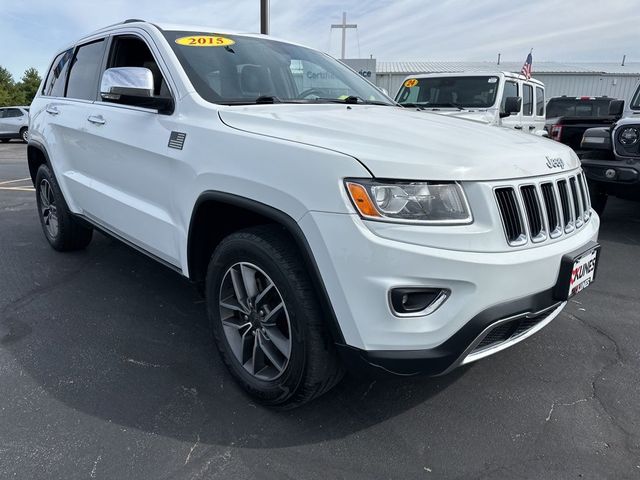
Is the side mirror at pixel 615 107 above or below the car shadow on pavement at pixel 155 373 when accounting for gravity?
above

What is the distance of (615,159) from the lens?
5500 millimetres

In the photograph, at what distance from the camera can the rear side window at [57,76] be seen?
431 centimetres

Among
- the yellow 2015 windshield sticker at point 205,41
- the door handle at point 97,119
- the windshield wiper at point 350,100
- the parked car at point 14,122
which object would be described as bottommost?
the parked car at point 14,122

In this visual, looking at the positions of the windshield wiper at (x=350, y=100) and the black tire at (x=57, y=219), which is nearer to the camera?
the windshield wiper at (x=350, y=100)

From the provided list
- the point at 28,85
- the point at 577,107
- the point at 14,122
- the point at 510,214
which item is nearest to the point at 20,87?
the point at 28,85

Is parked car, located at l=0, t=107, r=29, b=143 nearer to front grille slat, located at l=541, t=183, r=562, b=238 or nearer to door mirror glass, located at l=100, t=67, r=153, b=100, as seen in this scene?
door mirror glass, located at l=100, t=67, r=153, b=100

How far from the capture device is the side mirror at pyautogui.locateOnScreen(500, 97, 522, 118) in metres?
7.59

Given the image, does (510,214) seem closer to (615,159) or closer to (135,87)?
(135,87)

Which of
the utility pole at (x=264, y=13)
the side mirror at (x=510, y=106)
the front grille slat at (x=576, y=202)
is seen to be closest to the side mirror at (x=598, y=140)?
the side mirror at (x=510, y=106)

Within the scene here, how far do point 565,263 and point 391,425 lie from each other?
107cm

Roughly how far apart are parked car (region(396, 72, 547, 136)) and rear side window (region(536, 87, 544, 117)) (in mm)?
753

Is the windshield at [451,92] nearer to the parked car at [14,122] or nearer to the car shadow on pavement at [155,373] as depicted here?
the car shadow on pavement at [155,373]

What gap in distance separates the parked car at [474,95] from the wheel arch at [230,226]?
539cm

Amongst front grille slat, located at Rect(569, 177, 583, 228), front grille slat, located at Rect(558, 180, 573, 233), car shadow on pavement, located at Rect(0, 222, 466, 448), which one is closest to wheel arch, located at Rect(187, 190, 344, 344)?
car shadow on pavement, located at Rect(0, 222, 466, 448)
